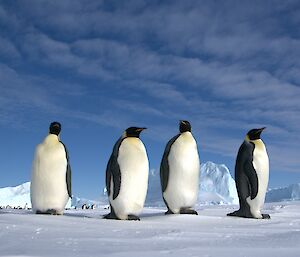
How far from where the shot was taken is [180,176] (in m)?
8.12

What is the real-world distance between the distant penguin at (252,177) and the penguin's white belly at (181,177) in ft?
2.67

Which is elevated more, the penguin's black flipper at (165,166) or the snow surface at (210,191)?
the snow surface at (210,191)

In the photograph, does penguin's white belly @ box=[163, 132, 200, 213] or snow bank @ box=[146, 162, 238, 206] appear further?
snow bank @ box=[146, 162, 238, 206]

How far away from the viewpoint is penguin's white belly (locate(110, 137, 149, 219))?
Result: 727cm

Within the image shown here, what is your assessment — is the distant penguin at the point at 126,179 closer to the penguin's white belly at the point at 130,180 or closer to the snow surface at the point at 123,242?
the penguin's white belly at the point at 130,180

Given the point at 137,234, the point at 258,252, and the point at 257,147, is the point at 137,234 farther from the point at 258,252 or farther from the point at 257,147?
the point at 257,147

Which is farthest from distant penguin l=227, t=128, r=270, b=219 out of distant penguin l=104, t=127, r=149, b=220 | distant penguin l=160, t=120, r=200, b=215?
distant penguin l=104, t=127, r=149, b=220

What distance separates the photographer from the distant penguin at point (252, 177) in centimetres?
817

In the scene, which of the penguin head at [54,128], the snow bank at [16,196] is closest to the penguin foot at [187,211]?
the penguin head at [54,128]

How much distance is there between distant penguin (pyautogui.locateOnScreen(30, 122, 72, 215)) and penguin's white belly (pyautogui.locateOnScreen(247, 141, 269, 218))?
10.6ft

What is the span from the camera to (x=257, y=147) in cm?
831

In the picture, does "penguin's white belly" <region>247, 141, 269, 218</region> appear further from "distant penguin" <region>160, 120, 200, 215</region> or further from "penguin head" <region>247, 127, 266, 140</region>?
"distant penguin" <region>160, 120, 200, 215</region>

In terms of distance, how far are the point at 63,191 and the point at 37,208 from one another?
19.9 inches

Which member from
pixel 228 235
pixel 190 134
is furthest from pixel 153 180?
pixel 228 235
